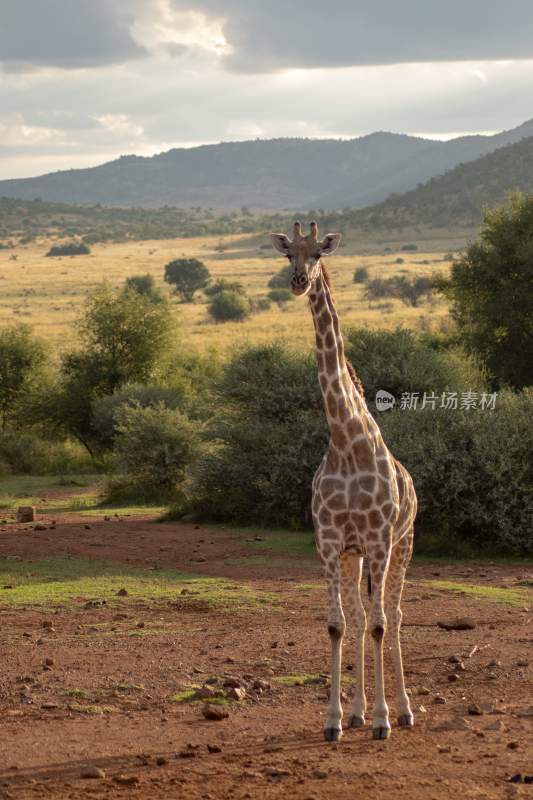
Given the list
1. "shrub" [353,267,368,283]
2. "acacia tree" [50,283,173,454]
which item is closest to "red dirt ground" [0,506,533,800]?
"acacia tree" [50,283,173,454]

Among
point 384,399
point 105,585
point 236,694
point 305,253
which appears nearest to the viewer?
point 305,253

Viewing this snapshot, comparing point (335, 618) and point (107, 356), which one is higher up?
point (335, 618)

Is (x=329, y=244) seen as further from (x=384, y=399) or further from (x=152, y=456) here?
(x=152, y=456)

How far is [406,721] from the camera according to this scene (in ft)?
25.4

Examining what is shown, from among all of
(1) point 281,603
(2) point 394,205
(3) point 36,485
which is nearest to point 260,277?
(2) point 394,205

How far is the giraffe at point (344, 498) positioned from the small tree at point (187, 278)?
68.3m

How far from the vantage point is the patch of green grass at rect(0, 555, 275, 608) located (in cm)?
1220

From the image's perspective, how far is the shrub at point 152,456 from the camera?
21844 millimetres

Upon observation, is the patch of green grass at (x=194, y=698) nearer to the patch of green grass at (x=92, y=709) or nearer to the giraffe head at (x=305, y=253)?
the patch of green grass at (x=92, y=709)

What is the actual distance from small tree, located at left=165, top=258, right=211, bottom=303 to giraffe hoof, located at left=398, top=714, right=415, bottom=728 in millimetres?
68513

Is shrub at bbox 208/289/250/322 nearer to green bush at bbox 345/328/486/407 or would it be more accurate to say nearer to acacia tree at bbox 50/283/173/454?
acacia tree at bbox 50/283/173/454

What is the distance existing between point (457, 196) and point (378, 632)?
106706mm

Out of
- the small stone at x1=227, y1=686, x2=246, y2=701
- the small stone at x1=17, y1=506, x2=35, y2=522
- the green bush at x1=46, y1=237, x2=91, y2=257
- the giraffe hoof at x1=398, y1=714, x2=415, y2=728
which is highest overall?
the green bush at x1=46, y1=237, x2=91, y2=257

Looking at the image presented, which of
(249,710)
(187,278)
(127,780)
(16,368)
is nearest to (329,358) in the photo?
(249,710)
